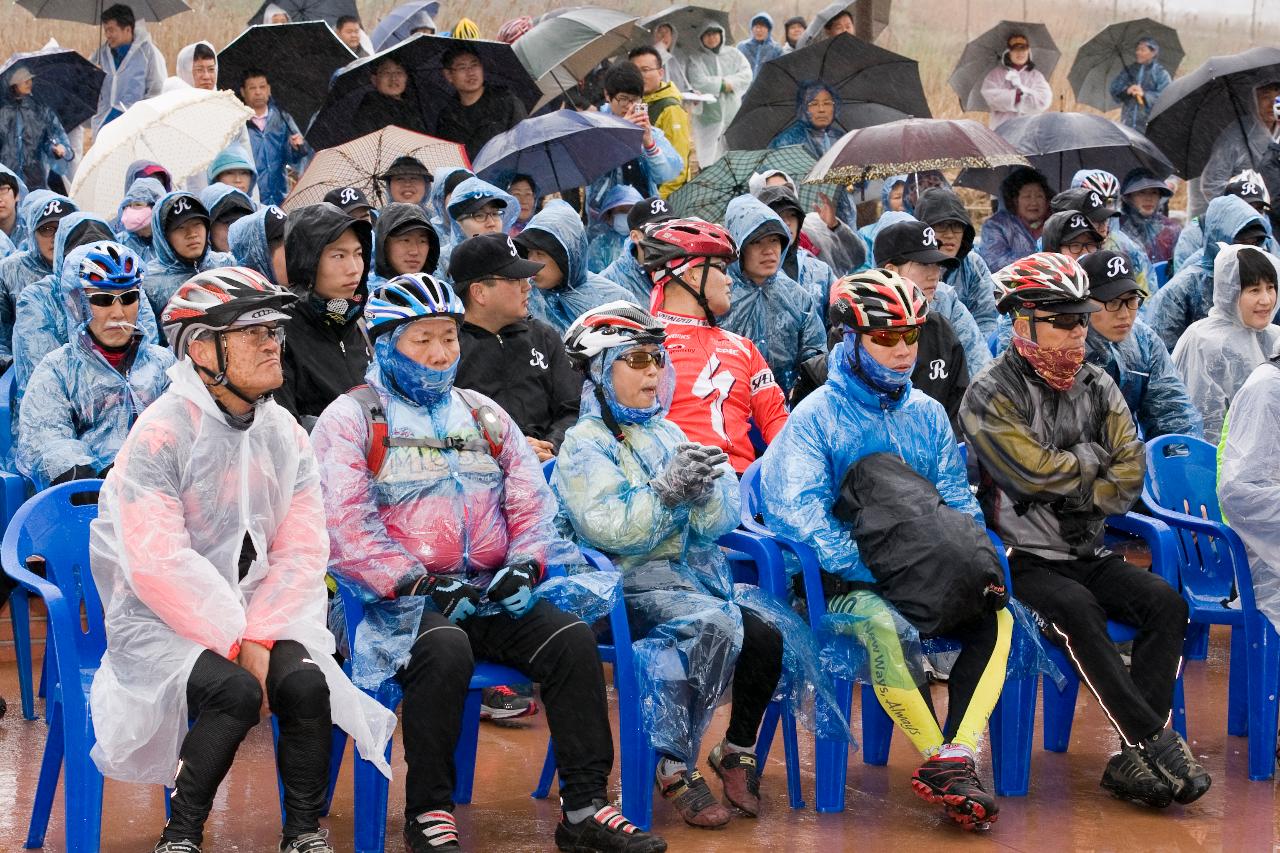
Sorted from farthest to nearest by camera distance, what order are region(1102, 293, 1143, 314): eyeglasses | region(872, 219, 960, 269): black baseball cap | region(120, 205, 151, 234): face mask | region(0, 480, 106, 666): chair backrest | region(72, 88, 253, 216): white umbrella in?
region(72, 88, 253, 216): white umbrella → region(120, 205, 151, 234): face mask → region(872, 219, 960, 269): black baseball cap → region(1102, 293, 1143, 314): eyeglasses → region(0, 480, 106, 666): chair backrest

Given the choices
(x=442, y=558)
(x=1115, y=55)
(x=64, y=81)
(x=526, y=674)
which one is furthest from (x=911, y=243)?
(x=1115, y=55)

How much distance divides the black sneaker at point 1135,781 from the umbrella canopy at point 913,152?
4.68 meters

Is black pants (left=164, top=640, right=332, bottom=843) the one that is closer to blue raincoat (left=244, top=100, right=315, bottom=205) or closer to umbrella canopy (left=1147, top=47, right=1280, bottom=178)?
blue raincoat (left=244, top=100, right=315, bottom=205)

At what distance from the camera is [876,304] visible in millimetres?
5809

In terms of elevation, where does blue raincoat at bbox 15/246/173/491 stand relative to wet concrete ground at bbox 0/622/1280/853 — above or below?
above

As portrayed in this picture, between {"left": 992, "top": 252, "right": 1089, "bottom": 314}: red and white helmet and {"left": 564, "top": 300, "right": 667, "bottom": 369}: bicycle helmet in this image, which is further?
{"left": 992, "top": 252, "right": 1089, "bottom": 314}: red and white helmet

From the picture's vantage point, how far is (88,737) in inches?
186

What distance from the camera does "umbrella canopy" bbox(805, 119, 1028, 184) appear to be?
32.1 ft

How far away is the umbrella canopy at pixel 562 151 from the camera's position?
10078mm

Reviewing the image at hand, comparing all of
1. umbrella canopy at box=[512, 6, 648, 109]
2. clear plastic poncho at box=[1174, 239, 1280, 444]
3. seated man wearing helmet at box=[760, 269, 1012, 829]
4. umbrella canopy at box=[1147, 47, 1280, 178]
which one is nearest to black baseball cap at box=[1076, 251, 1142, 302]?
clear plastic poncho at box=[1174, 239, 1280, 444]

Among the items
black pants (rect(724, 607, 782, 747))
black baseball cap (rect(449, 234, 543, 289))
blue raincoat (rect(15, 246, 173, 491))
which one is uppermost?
black baseball cap (rect(449, 234, 543, 289))

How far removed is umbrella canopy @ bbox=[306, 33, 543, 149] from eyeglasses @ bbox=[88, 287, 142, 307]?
3.99m

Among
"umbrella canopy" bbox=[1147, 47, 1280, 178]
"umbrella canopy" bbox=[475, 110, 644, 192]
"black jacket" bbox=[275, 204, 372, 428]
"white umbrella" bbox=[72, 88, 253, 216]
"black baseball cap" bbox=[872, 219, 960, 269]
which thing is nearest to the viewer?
"black jacket" bbox=[275, 204, 372, 428]

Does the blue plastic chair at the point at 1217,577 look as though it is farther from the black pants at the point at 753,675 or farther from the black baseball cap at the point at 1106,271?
the black pants at the point at 753,675
